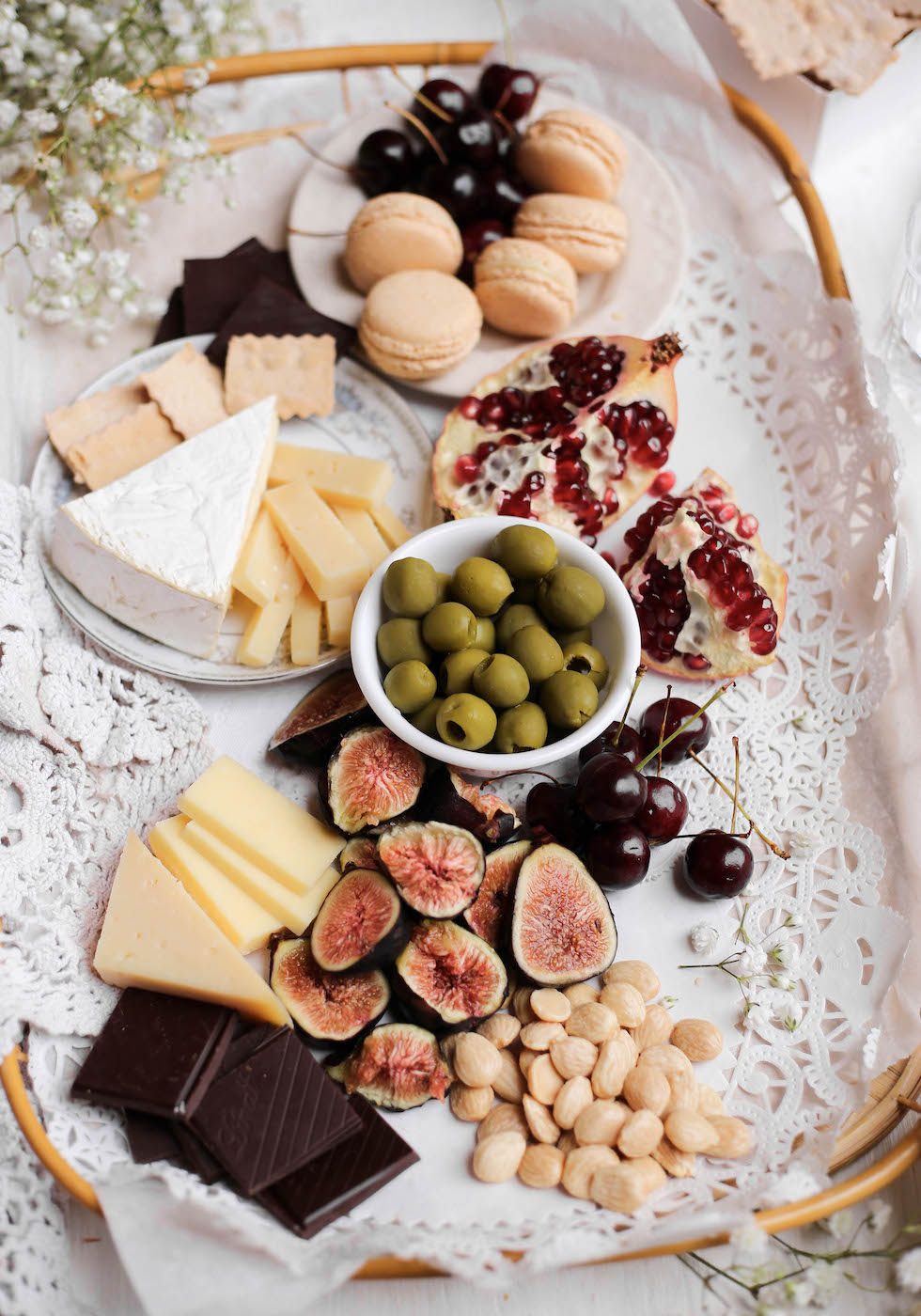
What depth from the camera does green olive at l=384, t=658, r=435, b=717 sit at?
5.41 feet

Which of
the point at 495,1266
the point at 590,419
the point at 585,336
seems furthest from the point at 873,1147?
the point at 585,336

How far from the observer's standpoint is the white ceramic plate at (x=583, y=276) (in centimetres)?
215

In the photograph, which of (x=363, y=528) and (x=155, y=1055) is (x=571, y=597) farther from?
(x=155, y=1055)

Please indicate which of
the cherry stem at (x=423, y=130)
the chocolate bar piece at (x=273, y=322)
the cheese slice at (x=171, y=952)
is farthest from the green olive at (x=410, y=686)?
the cherry stem at (x=423, y=130)

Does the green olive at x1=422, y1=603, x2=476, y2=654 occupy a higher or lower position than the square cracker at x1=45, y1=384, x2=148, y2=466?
higher

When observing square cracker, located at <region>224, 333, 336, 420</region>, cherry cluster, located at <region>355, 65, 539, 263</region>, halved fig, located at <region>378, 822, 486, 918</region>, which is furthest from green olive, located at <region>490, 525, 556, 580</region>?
cherry cluster, located at <region>355, 65, 539, 263</region>

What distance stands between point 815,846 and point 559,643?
1.84 ft

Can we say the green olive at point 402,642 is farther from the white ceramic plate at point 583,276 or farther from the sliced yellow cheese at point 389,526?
the white ceramic plate at point 583,276

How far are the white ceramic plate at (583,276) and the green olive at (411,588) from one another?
556mm

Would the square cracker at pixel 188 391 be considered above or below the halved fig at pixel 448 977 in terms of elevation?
above

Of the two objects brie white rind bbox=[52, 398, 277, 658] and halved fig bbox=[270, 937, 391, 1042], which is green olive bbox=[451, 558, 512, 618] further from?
halved fig bbox=[270, 937, 391, 1042]

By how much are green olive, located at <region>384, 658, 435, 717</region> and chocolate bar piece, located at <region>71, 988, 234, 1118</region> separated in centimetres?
54

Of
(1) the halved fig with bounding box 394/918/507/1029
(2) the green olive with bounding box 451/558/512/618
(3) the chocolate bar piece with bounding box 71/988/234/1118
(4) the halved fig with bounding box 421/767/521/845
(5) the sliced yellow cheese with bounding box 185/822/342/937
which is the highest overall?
(2) the green olive with bounding box 451/558/512/618

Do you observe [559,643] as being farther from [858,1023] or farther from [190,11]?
[190,11]
